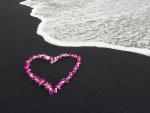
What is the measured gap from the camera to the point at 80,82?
136 inches

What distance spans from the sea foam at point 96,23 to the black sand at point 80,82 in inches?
12.2

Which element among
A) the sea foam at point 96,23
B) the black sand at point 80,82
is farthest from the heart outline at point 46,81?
the sea foam at point 96,23

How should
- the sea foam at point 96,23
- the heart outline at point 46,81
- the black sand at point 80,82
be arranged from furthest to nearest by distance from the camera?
the sea foam at point 96,23 < the heart outline at point 46,81 < the black sand at point 80,82

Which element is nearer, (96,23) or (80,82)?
(80,82)

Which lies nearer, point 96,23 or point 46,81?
point 46,81

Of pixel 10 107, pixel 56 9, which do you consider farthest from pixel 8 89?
pixel 56 9

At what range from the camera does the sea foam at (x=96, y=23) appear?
4.45 m

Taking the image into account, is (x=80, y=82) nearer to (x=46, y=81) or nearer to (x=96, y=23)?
(x=46, y=81)

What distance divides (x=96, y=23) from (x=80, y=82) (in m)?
2.00

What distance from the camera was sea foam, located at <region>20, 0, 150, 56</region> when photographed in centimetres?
445

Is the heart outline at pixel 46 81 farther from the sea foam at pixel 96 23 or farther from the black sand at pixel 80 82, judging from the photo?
the sea foam at pixel 96 23

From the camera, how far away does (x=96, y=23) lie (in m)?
5.19

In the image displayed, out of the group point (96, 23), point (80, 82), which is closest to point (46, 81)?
point (80, 82)

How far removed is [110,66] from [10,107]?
144 centimetres
